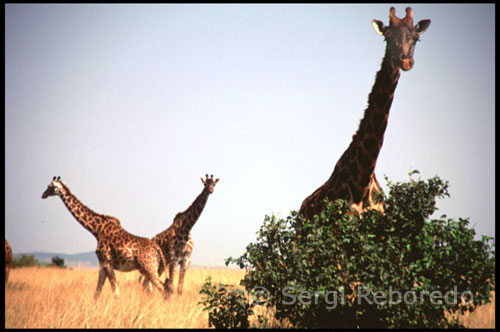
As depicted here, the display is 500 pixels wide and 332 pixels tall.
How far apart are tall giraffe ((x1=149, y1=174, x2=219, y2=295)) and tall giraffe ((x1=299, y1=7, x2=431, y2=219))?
5239 millimetres

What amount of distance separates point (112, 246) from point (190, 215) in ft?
8.11

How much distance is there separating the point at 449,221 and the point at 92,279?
12.2 m

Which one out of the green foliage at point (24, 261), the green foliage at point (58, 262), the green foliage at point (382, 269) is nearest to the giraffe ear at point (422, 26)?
the green foliage at point (382, 269)

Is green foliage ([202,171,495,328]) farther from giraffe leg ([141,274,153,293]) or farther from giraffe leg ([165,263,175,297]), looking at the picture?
giraffe leg ([141,274,153,293])

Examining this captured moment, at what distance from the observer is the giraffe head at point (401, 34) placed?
7797mm

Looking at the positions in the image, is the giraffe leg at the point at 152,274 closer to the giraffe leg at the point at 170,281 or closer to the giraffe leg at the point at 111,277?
the giraffe leg at the point at 170,281

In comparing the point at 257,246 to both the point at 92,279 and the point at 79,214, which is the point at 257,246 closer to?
the point at 79,214

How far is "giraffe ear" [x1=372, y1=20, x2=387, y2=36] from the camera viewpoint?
8344 mm

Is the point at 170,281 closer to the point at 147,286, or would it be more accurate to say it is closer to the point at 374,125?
the point at 147,286

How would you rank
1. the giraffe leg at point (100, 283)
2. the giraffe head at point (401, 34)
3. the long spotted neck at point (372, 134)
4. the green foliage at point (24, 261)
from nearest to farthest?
the giraffe head at point (401, 34) → the long spotted neck at point (372, 134) → the giraffe leg at point (100, 283) → the green foliage at point (24, 261)

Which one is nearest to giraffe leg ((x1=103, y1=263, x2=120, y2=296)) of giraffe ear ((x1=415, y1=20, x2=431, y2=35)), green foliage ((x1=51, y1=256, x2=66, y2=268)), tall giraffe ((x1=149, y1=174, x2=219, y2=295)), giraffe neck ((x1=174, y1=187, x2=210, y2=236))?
tall giraffe ((x1=149, y1=174, x2=219, y2=295))

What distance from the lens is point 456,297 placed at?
6289 millimetres

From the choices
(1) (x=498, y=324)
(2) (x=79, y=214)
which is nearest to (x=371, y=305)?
(1) (x=498, y=324)

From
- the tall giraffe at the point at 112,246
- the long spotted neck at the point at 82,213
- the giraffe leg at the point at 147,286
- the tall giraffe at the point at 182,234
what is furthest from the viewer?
the tall giraffe at the point at 182,234
